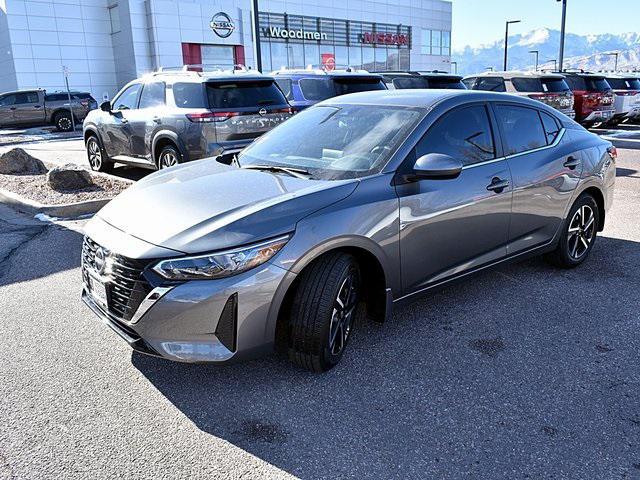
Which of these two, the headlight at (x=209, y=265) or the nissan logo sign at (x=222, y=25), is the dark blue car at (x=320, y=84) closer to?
the headlight at (x=209, y=265)

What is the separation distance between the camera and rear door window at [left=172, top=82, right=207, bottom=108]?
823 centimetres

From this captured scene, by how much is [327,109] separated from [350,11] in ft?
153

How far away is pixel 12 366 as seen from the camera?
11.5 ft

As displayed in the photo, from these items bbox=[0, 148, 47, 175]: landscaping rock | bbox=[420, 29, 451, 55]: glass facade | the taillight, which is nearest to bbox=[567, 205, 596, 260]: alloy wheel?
the taillight

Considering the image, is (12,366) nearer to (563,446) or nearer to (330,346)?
(330,346)

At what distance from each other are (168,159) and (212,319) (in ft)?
20.3

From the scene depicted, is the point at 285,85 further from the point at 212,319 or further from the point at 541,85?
the point at 212,319

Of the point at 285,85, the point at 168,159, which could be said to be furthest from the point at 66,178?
the point at 285,85

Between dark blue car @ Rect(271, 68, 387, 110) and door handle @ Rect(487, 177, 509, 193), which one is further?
dark blue car @ Rect(271, 68, 387, 110)

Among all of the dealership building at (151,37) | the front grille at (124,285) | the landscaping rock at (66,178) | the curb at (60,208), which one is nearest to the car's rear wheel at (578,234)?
the front grille at (124,285)

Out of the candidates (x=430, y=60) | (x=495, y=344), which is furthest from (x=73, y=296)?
A: (x=430, y=60)

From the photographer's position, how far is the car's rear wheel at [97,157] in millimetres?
10422

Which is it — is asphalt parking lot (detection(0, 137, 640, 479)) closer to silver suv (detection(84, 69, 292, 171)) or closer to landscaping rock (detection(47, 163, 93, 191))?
silver suv (detection(84, 69, 292, 171))

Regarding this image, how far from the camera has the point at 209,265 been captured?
2.88 m
